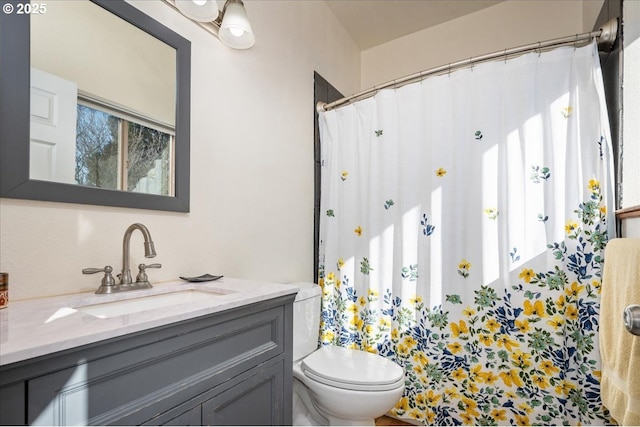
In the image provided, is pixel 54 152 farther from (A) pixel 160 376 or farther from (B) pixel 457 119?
(B) pixel 457 119

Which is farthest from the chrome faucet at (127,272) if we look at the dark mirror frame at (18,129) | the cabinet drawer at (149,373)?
the cabinet drawer at (149,373)

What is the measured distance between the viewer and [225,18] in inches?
52.7

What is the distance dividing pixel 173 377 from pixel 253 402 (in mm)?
320

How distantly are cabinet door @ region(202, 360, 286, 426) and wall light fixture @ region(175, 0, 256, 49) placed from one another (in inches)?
53.2

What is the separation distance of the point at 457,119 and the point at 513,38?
114 cm

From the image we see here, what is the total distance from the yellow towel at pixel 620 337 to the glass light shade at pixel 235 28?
5.23 feet

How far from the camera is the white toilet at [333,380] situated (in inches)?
52.8

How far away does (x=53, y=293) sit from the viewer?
92cm

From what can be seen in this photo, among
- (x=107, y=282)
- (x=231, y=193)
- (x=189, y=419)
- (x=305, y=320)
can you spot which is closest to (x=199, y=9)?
(x=231, y=193)

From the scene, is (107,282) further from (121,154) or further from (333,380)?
(333,380)

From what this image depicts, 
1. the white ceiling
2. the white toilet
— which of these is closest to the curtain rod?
the white ceiling

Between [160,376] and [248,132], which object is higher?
[248,132]

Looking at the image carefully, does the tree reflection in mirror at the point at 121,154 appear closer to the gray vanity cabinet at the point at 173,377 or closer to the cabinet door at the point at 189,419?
the gray vanity cabinet at the point at 173,377

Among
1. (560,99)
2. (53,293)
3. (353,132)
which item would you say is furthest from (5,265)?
(560,99)
